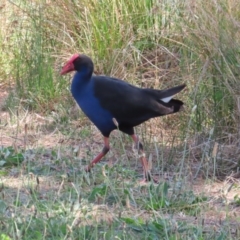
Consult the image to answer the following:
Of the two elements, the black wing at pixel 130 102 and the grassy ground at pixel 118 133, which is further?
the black wing at pixel 130 102

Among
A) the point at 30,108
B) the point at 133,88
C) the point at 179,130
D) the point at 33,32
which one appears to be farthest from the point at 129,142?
the point at 33,32

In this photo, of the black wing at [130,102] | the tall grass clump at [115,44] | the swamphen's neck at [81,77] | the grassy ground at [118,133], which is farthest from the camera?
the tall grass clump at [115,44]

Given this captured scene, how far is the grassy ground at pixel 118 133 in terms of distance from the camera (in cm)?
391

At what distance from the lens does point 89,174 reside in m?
4.90

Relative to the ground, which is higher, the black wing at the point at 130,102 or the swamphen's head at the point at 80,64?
the swamphen's head at the point at 80,64

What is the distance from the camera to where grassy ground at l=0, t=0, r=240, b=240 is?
3.91 meters

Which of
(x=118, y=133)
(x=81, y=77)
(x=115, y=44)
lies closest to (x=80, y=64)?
(x=81, y=77)

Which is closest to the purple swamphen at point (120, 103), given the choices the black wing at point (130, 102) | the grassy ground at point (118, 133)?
the black wing at point (130, 102)

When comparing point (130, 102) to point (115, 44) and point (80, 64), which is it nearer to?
point (80, 64)

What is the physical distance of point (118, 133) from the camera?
19.8 ft

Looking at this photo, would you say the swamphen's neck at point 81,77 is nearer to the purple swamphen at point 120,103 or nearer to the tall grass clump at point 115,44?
the purple swamphen at point 120,103

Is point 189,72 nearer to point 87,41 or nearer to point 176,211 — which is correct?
point 87,41

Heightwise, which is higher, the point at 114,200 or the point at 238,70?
the point at 238,70

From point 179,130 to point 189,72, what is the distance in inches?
18.9
